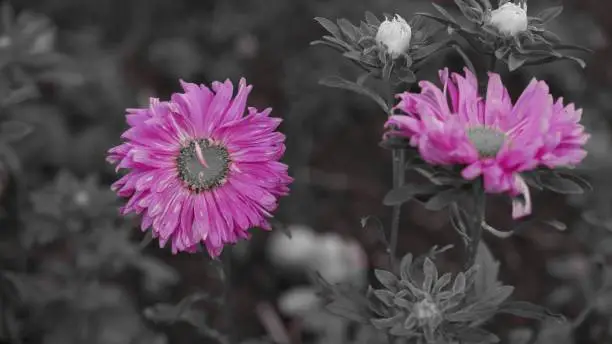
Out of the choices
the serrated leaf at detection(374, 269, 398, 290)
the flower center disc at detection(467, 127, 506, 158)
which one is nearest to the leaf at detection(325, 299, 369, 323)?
the serrated leaf at detection(374, 269, 398, 290)

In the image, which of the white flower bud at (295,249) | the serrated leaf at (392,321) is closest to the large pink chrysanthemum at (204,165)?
the serrated leaf at (392,321)

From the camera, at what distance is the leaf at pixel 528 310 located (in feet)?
4.63

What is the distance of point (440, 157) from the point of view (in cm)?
118

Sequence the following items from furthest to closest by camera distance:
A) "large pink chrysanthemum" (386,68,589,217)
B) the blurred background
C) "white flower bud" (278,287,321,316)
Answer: "white flower bud" (278,287,321,316), the blurred background, "large pink chrysanthemum" (386,68,589,217)

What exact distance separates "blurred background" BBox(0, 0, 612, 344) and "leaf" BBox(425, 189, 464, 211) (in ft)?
2.08

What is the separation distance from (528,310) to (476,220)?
0.21m

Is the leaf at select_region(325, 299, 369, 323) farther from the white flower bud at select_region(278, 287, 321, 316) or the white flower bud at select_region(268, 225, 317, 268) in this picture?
the white flower bud at select_region(268, 225, 317, 268)

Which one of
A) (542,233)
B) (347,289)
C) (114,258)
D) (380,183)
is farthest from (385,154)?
(347,289)

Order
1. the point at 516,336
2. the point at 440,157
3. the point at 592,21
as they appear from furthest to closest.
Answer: the point at 592,21, the point at 516,336, the point at 440,157

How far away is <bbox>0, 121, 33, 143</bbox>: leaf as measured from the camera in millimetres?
1860

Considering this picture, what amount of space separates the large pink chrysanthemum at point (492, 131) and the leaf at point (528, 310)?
0.77 feet

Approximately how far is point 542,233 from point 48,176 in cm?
141

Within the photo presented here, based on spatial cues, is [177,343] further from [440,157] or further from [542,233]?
[440,157]

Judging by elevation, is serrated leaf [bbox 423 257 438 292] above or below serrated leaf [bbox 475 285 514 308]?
above
